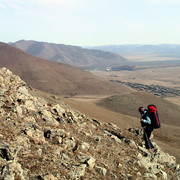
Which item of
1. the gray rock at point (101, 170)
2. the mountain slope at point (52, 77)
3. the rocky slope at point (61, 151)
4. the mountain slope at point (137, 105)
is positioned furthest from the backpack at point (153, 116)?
the mountain slope at point (52, 77)

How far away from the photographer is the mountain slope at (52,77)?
63.3 metres

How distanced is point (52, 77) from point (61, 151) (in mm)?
64847

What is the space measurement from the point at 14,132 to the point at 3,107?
6.58 feet

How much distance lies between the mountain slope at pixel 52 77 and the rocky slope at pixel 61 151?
50.1m

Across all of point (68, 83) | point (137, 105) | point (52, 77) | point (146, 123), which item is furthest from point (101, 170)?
point (52, 77)

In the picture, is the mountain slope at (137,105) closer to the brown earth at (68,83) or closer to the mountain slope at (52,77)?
the brown earth at (68,83)

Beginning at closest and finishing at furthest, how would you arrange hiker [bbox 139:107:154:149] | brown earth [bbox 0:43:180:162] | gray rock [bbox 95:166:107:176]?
gray rock [bbox 95:166:107:176], hiker [bbox 139:107:154:149], brown earth [bbox 0:43:180:162]

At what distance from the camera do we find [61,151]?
694 centimetres

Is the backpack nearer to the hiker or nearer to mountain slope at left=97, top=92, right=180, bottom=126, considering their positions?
the hiker

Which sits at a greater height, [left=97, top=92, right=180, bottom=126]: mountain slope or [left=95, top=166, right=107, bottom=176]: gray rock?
[left=95, top=166, right=107, bottom=176]: gray rock

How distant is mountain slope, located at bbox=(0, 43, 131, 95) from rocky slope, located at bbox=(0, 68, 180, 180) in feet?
164

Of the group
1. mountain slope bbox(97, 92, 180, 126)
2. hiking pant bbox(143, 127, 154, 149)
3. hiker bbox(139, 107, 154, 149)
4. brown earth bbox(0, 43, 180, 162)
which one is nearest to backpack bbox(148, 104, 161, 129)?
hiker bbox(139, 107, 154, 149)

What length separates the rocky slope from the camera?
18.9 ft

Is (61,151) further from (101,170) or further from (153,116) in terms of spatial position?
(153,116)
